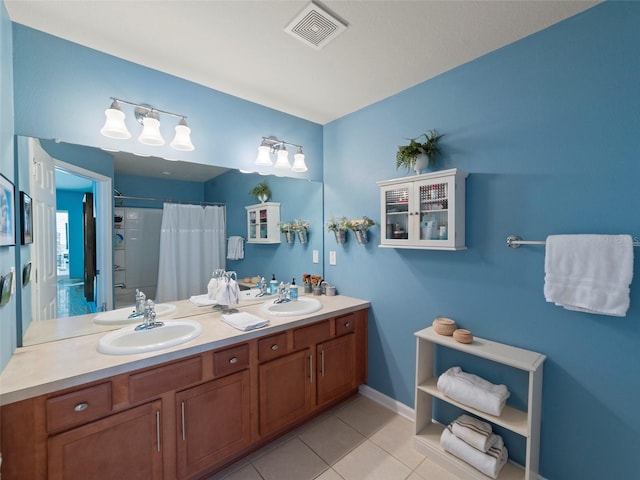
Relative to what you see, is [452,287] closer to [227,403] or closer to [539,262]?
[539,262]

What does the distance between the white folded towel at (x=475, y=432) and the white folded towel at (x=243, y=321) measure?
136cm

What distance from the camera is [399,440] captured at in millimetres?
2016

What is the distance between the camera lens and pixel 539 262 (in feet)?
5.32

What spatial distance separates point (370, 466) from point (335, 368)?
0.67 m

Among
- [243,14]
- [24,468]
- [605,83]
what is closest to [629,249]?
[605,83]

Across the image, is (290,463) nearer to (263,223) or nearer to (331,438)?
(331,438)

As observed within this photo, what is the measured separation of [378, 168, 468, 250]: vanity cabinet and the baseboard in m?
1.31

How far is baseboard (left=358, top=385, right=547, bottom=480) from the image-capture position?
7.40 feet

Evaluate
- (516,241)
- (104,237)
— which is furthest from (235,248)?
(516,241)

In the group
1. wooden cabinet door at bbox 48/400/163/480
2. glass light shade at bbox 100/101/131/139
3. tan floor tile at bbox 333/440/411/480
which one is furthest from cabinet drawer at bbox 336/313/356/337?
glass light shade at bbox 100/101/131/139

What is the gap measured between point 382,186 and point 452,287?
89cm

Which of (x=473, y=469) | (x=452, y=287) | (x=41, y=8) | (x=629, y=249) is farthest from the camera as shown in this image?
(x=452, y=287)

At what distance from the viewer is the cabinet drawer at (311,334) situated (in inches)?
79.7

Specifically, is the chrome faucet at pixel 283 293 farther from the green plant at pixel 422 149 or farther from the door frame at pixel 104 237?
the green plant at pixel 422 149
